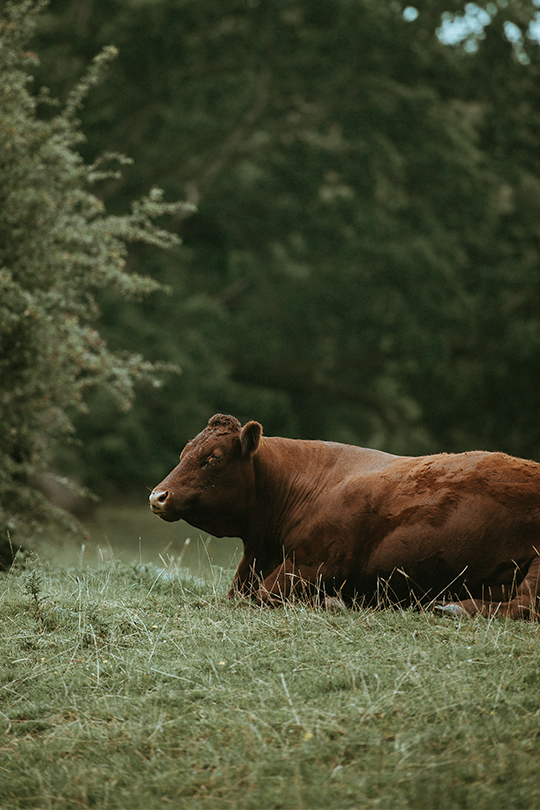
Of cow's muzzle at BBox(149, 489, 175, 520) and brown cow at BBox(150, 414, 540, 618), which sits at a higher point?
cow's muzzle at BBox(149, 489, 175, 520)

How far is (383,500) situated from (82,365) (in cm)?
576

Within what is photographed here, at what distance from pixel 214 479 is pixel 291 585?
0.86m

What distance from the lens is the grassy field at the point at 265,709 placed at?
340 cm

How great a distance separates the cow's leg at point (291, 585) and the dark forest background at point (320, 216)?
14.7m

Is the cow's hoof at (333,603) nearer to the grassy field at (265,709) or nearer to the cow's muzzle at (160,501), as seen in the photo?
the grassy field at (265,709)

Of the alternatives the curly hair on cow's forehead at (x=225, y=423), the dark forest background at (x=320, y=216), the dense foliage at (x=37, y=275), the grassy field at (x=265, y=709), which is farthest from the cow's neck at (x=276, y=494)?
the dark forest background at (x=320, y=216)

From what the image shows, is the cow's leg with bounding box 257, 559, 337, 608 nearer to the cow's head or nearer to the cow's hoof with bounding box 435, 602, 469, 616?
the cow's head

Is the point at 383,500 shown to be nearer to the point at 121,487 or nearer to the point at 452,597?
the point at 452,597

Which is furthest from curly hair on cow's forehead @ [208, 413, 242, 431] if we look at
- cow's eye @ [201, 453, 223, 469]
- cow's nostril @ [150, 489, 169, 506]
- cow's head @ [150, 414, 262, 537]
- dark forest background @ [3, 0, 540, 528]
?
dark forest background @ [3, 0, 540, 528]

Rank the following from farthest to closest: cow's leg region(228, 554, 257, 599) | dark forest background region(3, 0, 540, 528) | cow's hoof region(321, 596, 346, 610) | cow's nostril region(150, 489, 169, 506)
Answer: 1. dark forest background region(3, 0, 540, 528)
2. cow's leg region(228, 554, 257, 599)
3. cow's nostril region(150, 489, 169, 506)
4. cow's hoof region(321, 596, 346, 610)

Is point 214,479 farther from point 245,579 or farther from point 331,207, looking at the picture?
point 331,207

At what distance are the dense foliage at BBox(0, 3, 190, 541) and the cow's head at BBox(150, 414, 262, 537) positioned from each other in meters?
3.53

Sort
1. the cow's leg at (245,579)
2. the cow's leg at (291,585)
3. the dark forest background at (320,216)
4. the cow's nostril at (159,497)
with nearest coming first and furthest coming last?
the cow's leg at (291,585)
the cow's nostril at (159,497)
the cow's leg at (245,579)
the dark forest background at (320,216)

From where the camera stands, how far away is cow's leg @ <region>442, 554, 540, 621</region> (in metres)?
5.18
